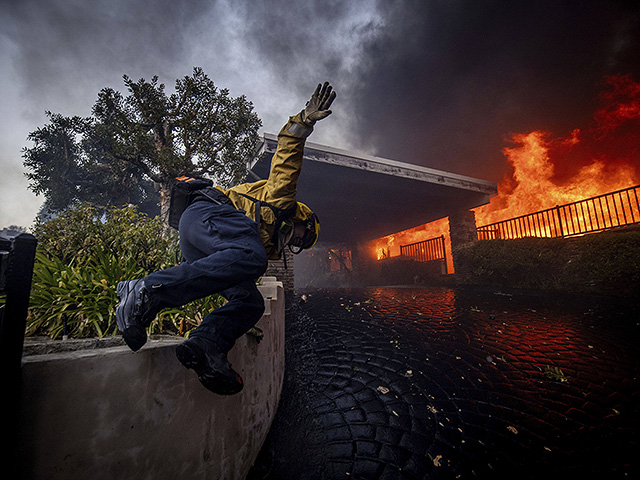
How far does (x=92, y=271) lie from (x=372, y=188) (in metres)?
8.00

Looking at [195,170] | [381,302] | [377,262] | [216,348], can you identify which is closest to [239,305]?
[216,348]

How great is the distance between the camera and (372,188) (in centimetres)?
887

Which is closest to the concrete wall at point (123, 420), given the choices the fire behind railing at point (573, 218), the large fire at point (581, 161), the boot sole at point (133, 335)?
the boot sole at point (133, 335)

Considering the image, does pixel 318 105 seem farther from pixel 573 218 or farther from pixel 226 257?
pixel 573 218

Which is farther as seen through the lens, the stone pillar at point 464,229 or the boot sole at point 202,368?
the stone pillar at point 464,229

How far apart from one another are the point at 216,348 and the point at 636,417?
3.05m

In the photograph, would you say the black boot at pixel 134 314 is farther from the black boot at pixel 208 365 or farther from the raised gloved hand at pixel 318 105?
the raised gloved hand at pixel 318 105

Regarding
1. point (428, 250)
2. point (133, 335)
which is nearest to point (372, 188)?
point (428, 250)

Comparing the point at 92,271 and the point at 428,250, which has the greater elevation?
the point at 428,250

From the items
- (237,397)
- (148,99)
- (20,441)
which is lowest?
(237,397)

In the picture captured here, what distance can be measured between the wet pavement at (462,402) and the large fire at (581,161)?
13.5m

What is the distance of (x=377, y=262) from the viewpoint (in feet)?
50.9

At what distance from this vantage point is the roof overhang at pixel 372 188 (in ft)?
22.7

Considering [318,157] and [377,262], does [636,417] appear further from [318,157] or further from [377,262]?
[377,262]
